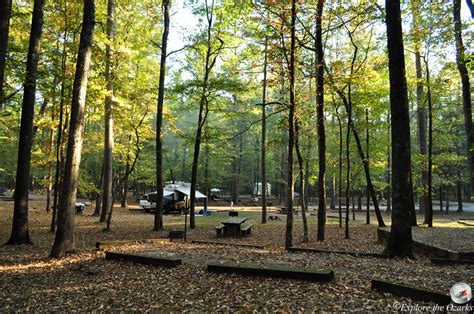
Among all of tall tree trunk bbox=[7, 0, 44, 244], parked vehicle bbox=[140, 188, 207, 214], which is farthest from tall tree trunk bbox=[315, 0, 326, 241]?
parked vehicle bbox=[140, 188, 207, 214]

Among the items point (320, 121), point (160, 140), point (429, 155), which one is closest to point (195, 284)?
point (320, 121)

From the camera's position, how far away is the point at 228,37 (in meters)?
14.5

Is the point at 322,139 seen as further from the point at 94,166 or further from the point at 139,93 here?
the point at 94,166

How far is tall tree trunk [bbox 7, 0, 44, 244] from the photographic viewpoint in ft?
30.5

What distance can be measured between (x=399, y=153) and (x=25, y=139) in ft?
35.2

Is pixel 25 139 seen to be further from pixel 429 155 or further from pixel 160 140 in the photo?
pixel 429 155

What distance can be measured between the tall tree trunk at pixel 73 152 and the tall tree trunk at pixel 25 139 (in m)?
2.70

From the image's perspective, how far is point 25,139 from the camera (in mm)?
9539

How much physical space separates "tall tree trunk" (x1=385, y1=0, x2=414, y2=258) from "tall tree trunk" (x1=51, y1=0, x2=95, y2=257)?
751cm

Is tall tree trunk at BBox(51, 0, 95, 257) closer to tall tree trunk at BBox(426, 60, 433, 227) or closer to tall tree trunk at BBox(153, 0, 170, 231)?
tall tree trunk at BBox(153, 0, 170, 231)

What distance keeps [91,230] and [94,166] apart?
823 inches

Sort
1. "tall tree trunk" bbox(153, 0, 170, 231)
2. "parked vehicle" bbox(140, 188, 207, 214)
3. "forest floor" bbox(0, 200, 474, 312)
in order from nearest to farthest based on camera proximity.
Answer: "forest floor" bbox(0, 200, 474, 312) < "tall tree trunk" bbox(153, 0, 170, 231) < "parked vehicle" bbox(140, 188, 207, 214)

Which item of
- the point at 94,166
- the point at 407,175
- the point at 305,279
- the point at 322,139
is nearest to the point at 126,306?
the point at 305,279

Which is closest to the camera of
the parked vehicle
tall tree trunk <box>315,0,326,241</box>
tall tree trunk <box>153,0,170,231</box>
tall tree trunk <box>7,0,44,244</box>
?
tall tree trunk <box>7,0,44,244</box>
